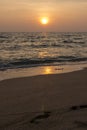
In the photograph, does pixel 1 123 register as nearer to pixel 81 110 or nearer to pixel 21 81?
pixel 81 110

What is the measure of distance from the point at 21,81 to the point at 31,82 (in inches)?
16.4

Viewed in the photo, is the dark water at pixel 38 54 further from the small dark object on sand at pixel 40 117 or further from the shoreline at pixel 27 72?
the small dark object on sand at pixel 40 117

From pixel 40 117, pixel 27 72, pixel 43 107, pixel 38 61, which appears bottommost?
pixel 40 117

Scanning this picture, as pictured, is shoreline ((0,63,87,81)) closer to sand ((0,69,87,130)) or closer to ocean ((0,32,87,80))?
ocean ((0,32,87,80))

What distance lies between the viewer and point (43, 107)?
5758 millimetres

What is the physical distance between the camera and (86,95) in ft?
21.9

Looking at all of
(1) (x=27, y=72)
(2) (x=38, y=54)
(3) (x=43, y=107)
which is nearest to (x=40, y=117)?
(3) (x=43, y=107)

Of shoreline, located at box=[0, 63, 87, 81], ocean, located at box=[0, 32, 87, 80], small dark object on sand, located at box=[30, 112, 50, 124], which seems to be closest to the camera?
small dark object on sand, located at box=[30, 112, 50, 124]

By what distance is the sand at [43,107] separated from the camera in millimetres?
4586

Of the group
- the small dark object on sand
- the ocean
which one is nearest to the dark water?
the ocean

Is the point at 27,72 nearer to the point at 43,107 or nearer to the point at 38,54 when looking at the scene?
the point at 43,107

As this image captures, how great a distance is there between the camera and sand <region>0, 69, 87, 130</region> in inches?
181

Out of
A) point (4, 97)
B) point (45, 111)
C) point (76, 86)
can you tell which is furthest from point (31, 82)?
point (45, 111)

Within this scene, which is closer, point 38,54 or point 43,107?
point 43,107
